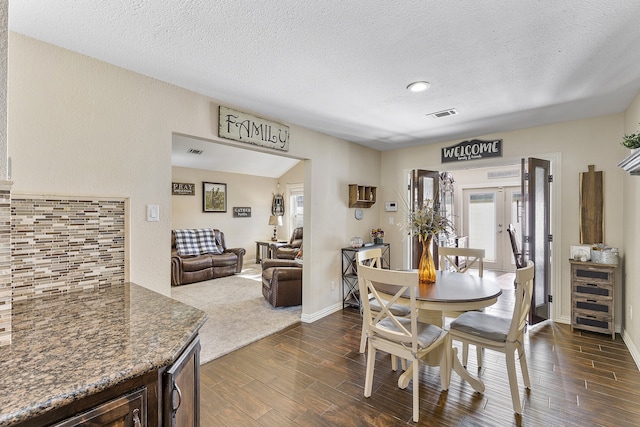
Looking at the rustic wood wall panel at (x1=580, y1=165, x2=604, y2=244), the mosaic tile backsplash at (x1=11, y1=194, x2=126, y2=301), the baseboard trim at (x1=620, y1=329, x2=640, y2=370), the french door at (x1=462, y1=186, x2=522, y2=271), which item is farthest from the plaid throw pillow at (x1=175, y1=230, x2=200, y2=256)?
the french door at (x1=462, y1=186, x2=522, y2=271)

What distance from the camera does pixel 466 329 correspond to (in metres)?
2.22

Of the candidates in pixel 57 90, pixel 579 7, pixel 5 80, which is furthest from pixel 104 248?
pixel 579 7

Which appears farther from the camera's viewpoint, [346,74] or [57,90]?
[346,74]

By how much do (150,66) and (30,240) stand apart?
4.53 feet

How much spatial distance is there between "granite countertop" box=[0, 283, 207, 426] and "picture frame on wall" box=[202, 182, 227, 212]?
5678mm

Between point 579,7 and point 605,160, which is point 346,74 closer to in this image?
point 579,7

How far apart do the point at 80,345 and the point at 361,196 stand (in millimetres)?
3756

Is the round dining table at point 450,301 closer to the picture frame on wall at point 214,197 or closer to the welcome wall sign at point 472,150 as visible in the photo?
the welcome wall sign at point 472,150

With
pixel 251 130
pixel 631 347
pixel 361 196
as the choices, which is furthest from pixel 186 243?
pixel 631 347

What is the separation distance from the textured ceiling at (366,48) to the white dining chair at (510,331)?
1.49m

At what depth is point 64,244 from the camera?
1.82 meters

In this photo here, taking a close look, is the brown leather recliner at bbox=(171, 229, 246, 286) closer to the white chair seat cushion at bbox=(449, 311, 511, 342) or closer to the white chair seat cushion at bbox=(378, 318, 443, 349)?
the white chair seat cushion at bbox=(378, 318, 443, 349)

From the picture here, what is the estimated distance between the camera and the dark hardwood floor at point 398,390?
1950 millimetres

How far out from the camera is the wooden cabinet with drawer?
3086mm
